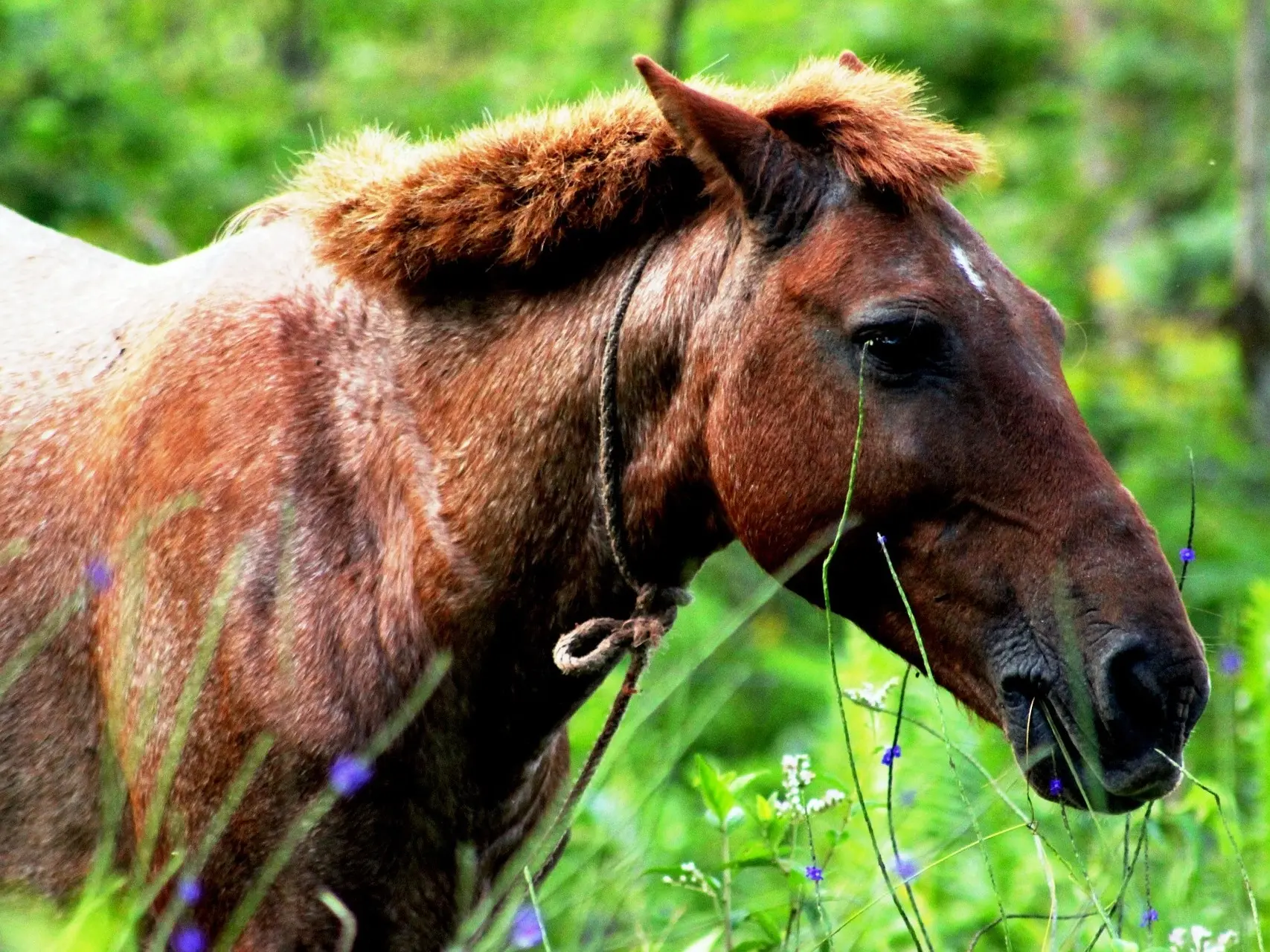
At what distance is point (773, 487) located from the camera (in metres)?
2.98

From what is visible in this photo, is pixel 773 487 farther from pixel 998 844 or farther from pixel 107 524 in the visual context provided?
pixel 998 844

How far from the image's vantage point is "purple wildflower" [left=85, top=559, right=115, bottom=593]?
3.18 meters

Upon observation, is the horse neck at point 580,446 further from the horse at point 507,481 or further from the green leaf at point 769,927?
the green leaf at point 769,927

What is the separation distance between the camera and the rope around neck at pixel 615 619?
121 inches

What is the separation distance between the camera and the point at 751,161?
307 cm

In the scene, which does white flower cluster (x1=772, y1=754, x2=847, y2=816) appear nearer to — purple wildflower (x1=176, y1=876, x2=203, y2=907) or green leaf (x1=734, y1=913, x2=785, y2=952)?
green leaf (x1=734, y1=913, x2=785, y2=952)

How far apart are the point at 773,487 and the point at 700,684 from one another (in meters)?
5.43

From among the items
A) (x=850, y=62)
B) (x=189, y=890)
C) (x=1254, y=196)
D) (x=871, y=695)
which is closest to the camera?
(x=189, y=890)

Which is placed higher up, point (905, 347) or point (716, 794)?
point (905, 347)

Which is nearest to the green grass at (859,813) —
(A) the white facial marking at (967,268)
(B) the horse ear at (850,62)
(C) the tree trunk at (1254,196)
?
(C) the tree trunk at (1254,196)

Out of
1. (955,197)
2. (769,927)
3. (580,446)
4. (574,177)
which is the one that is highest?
(574,177)

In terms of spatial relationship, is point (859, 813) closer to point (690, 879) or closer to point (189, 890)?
point (690, 879)

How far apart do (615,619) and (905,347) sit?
2.77 ft

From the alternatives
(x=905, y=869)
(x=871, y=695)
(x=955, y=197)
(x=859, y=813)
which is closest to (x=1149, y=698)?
(x=905, y=869)
